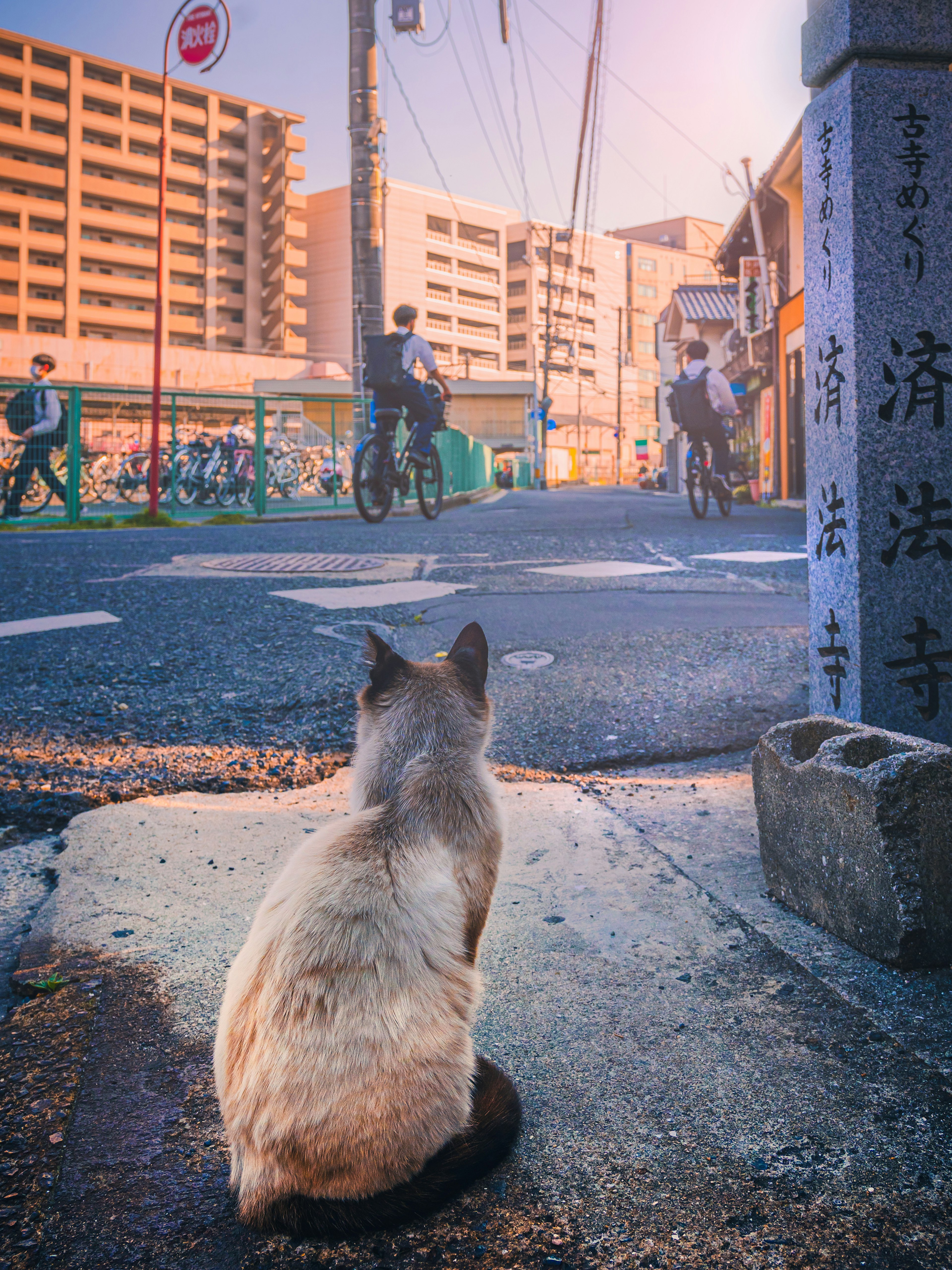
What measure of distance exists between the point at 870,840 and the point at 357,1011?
1.23m

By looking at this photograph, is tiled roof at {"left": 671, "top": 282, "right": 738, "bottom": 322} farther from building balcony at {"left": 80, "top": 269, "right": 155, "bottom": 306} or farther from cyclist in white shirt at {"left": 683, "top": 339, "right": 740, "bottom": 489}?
building balcony at {"left": 80, "top": 269, "right": 155, "bottom": 306}

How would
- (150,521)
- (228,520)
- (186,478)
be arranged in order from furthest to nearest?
(186,478)
(228,520)
(150,521)

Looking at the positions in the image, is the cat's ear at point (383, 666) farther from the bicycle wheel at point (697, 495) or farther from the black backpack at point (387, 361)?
the bicycle wheel at point (697, 495)

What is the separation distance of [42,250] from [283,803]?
64.1m

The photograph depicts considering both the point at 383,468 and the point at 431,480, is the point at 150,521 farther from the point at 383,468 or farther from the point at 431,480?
the point at 431,480

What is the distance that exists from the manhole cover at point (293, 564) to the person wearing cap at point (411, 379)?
3304mm

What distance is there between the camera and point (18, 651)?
4633mm

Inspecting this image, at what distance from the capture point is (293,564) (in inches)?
302

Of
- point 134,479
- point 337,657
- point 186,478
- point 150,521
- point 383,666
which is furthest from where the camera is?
point 186,478

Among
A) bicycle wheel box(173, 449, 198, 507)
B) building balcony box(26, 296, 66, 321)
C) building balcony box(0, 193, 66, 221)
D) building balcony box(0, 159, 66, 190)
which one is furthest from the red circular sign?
building balcony box(0, 159, 66, 190)

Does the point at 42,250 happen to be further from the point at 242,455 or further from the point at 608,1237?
the point at 608,1237

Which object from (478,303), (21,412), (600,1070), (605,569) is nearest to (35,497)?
(21,412)

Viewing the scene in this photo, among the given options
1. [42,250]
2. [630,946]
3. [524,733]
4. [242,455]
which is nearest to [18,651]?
[524,733]

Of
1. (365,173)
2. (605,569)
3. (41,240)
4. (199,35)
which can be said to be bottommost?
(605,569)
